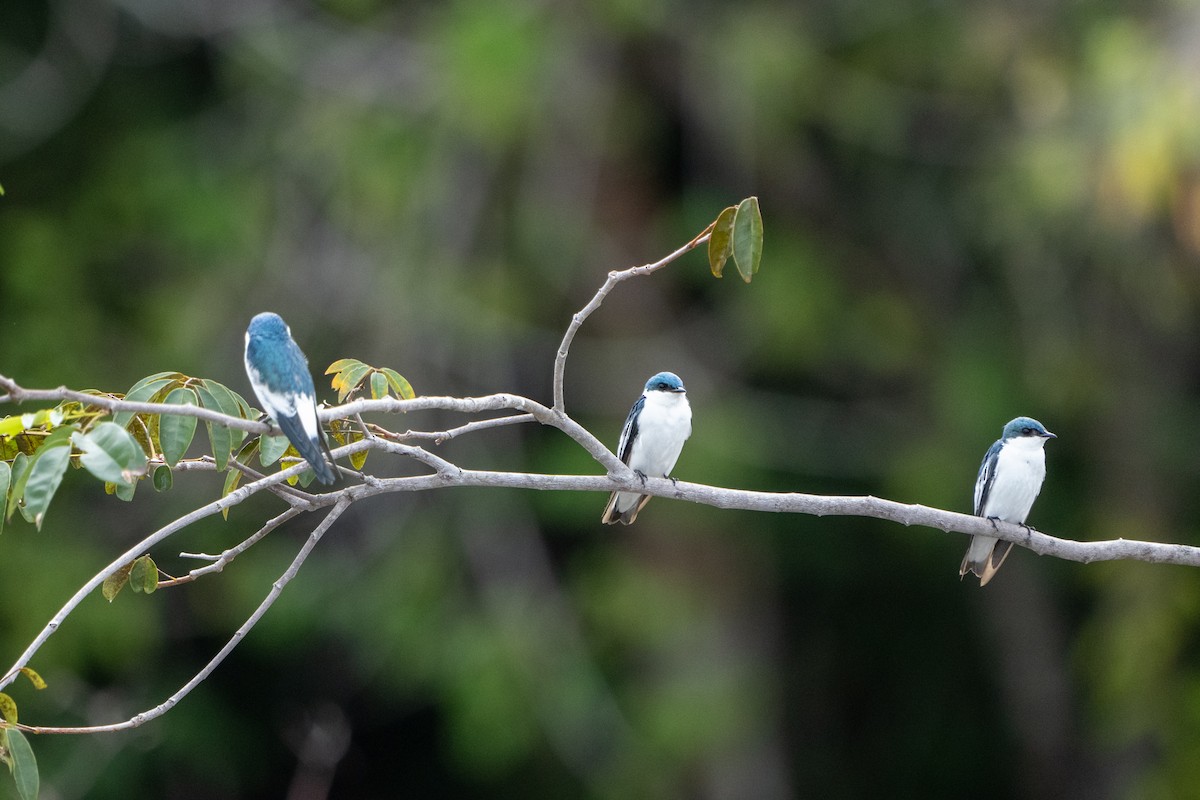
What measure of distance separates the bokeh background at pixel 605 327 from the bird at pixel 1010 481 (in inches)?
113

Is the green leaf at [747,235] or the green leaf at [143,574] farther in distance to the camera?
the green leaf at [143,574]

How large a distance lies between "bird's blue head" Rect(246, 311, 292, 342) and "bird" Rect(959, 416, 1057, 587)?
8.86ft

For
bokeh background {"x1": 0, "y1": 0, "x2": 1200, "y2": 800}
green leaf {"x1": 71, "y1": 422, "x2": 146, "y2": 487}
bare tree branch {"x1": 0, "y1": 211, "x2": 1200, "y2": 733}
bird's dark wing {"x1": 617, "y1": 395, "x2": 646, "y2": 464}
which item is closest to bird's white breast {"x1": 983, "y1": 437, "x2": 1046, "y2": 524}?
bare tree branch {"x1": 0, "y1": 211, "x2": 1200, "y2": 733}

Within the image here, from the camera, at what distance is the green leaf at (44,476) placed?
9.96 ft

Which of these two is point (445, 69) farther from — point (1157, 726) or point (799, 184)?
point (1157, 726)

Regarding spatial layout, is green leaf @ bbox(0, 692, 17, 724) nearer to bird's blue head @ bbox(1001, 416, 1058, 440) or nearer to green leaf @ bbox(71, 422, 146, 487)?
green leaf @ bbox(71, 422, 146, 487)

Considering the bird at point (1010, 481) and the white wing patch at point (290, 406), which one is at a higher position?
the bird at point (1010, 481)

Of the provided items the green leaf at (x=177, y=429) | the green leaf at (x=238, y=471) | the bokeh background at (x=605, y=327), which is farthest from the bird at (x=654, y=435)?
the bokeh background at (x=605, y=327)

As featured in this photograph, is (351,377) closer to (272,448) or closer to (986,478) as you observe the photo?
(272,448)

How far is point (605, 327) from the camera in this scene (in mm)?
10336

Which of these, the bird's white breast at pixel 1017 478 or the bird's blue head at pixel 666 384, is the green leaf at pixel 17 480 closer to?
the bird's blue head at pixel 666 384

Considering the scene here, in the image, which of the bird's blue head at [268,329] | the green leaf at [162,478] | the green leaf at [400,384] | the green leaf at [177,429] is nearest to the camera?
the green leaf at [177,429]

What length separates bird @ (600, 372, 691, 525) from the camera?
5.72 metres

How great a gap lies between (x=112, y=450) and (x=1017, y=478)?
368 centimetres
